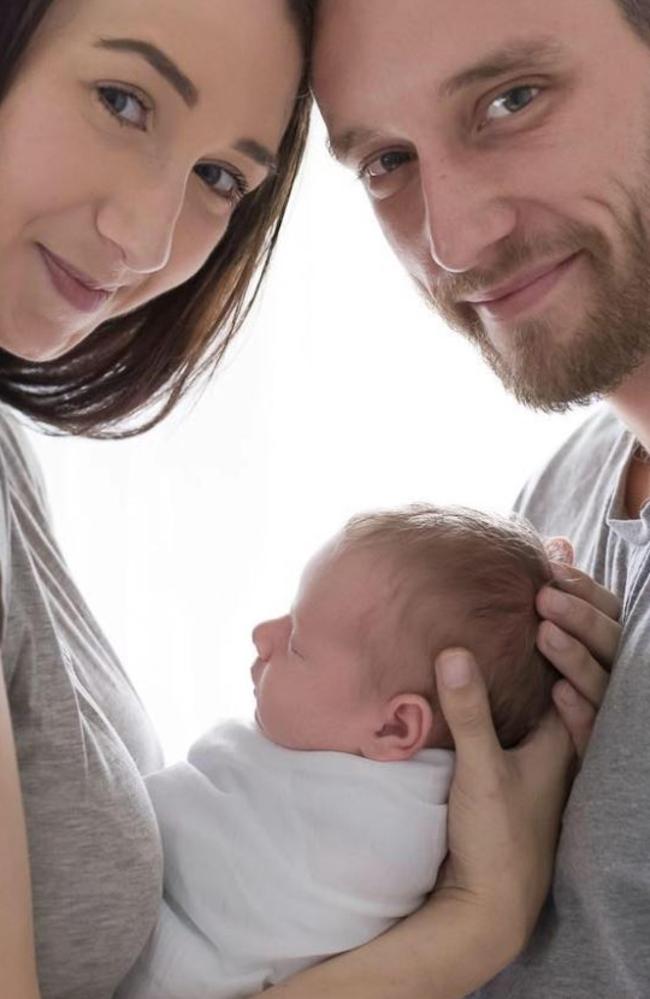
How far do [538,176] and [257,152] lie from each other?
35 cm

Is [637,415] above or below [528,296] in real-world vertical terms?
below

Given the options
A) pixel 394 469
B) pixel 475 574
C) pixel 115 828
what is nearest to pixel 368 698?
pixel 475 574

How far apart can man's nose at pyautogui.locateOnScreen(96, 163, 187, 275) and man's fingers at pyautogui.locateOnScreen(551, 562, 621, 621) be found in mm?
591

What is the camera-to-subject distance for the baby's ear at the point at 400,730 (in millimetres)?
1466

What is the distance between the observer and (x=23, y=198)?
1.46m

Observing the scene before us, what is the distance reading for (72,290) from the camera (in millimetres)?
1575

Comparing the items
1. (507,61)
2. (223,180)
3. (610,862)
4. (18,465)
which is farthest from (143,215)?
(610,862)

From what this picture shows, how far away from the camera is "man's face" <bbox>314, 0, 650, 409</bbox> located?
1.60 metres

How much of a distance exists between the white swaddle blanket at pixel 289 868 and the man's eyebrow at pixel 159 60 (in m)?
0.75

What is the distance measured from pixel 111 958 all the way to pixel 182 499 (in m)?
2.08

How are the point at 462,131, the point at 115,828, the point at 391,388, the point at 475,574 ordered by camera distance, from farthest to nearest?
the point at 391,388, the point at 462,131, the point at 475,574, the point at 115,828

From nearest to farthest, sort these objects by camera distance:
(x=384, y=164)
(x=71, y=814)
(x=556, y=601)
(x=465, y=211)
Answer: (x=71, y=814) → (x=556, y=601) → (x=465, y=211) → (x=384, y=164)

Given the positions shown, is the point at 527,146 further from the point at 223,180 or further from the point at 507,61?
the point at 223,180

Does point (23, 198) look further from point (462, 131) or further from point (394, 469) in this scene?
point (394, 469)
